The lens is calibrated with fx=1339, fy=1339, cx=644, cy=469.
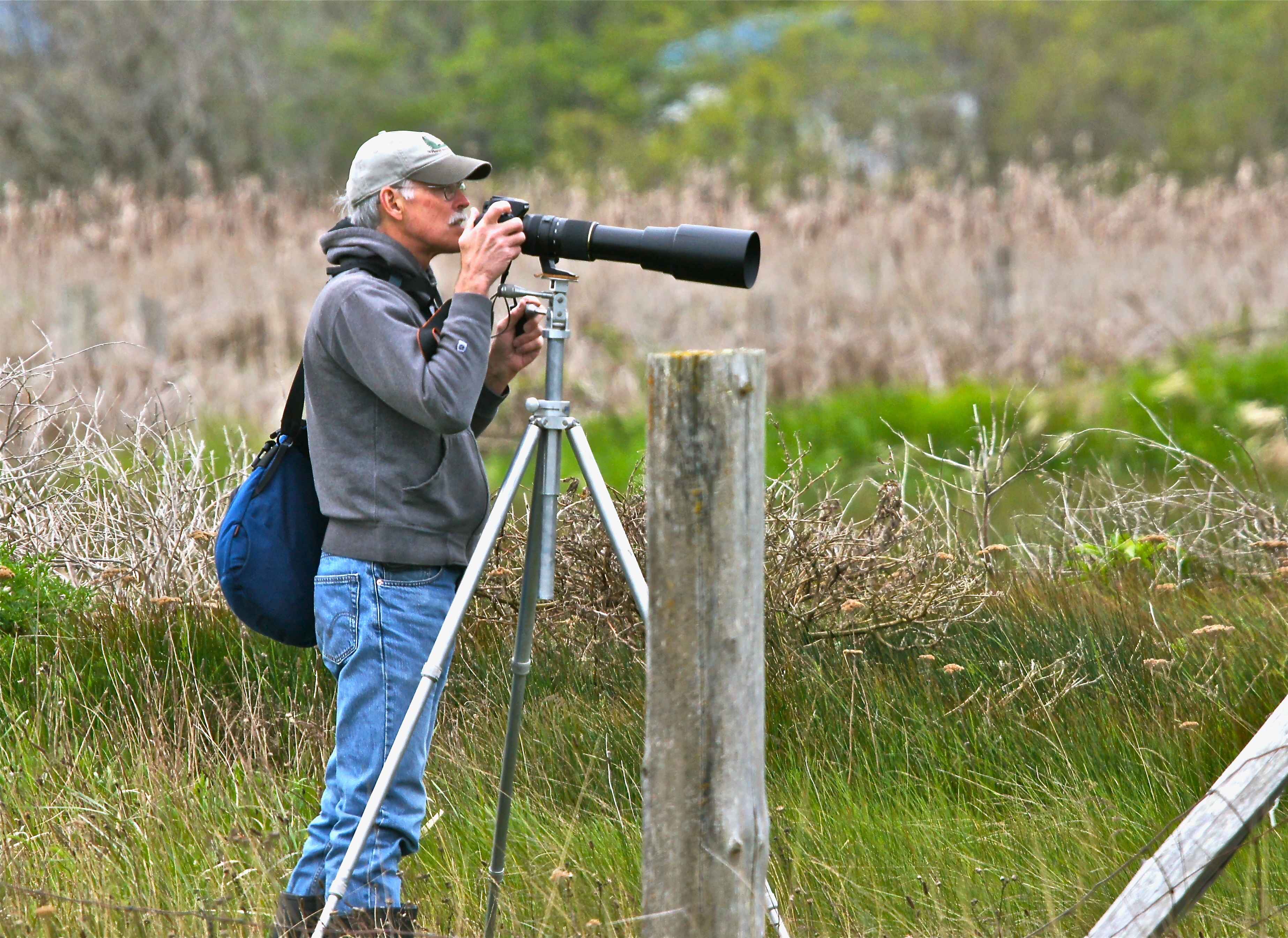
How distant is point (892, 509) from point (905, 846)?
3.55ft

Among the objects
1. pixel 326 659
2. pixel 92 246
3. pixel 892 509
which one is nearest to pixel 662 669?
pixel 326 659

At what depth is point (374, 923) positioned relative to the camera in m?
2.40

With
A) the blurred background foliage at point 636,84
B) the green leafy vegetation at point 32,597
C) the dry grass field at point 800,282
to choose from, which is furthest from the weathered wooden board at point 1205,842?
the blurred background foliage at point 636,84

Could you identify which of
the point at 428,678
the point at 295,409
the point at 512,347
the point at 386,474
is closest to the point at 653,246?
the point at 512,347

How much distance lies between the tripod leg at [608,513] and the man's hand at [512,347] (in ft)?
1.15

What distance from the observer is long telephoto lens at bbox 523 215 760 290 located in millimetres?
2395

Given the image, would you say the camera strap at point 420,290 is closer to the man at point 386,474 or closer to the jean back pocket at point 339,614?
the man at point 386,474

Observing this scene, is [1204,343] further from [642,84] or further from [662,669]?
[642,84]

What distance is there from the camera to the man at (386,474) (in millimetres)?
2402

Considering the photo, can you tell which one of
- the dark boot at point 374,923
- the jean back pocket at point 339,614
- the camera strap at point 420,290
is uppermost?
the camera strap at point 420,290

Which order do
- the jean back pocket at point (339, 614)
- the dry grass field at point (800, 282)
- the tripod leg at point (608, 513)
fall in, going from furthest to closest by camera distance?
the dry grass field at point (800, 282), the jean back pocket at point (339, 614), the tripod leg at point (608, 513)

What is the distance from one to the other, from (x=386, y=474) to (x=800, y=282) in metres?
8.26

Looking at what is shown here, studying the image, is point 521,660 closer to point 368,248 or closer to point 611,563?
point 368,248

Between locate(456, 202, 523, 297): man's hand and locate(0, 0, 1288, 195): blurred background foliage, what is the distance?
59.8ft
